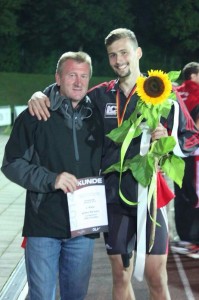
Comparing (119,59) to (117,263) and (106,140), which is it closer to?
(106,140)

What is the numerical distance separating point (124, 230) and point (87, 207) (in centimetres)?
61

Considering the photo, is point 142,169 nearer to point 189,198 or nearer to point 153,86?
point 153,86

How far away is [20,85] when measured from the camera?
4853 centimetres

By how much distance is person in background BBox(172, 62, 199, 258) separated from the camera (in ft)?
24.8

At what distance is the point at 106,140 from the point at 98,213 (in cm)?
59

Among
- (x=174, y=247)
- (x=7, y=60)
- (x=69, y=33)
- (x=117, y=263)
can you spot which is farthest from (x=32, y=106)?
(x=69, y=33)

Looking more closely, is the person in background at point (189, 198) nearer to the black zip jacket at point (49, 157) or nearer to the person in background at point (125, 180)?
the person in background at point (125, 180)

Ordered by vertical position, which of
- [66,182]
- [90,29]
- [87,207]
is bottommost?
[87,207]

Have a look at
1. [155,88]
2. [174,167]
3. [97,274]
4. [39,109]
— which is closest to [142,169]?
[174,167]

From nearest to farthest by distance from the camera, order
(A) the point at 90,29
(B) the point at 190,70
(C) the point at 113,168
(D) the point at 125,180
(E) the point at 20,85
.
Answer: (C) the point at 113,168 < (D) the point at 125,180 < (B) the point at 190,70 < (E) the point at 20,85 < (A) the point at 90,29

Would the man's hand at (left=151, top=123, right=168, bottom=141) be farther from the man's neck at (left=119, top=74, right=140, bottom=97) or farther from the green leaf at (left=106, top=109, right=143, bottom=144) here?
the man's neck at (left=119, top=74, right=140, bottom=97)

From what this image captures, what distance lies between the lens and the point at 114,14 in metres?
61.8

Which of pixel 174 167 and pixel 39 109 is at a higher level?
pixel 39 109

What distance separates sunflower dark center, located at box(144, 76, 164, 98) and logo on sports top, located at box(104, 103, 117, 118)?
55 centimetres
